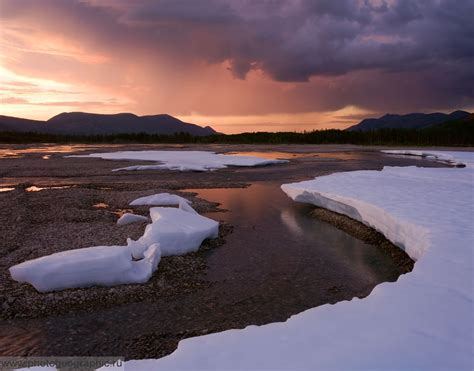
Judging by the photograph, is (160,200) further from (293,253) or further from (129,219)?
(293,253)

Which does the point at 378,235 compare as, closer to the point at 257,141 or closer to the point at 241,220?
the point at 241,220

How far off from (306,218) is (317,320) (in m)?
6.47

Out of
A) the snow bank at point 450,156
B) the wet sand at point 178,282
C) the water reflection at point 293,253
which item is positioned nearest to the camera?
the wet sand at point 178,282

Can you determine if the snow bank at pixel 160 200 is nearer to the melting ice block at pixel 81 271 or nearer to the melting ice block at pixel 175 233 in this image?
the melting ice block at pixel 175 233

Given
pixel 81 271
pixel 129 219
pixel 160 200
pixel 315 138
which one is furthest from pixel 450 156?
pixel 315 138

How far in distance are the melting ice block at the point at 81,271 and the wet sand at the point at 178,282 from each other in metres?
0.15

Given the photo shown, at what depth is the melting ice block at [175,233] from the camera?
7.15 metres

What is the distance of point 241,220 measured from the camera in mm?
10133

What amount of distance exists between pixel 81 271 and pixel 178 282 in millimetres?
1336

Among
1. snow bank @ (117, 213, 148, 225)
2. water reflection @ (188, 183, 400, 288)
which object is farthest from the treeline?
snow bank @ (117, 213, 148, 225)

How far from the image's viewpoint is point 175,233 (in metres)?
7.33

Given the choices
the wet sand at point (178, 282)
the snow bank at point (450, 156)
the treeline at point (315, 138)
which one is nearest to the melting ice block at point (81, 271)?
the wet sand at point (178, 282)

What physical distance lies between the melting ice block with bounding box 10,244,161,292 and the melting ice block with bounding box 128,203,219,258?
0.71 meters

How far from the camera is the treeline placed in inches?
2090
